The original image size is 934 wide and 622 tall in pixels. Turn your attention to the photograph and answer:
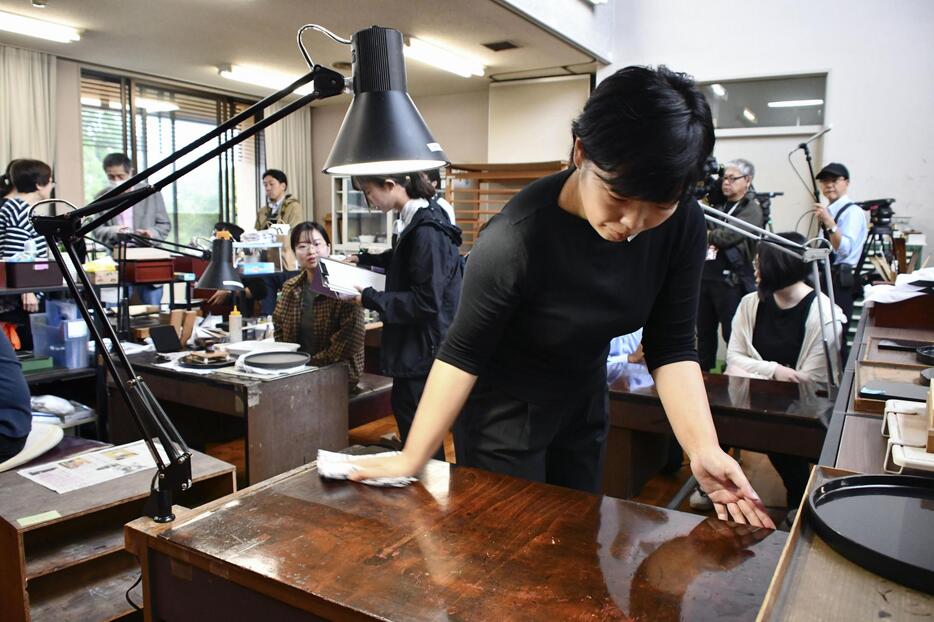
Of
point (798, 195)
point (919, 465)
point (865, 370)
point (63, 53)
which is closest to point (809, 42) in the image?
point (798, 195)

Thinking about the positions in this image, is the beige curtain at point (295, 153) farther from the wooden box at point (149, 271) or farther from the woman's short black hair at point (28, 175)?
the wooden box at point (149, 271)

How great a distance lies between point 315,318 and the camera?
9.62 ft

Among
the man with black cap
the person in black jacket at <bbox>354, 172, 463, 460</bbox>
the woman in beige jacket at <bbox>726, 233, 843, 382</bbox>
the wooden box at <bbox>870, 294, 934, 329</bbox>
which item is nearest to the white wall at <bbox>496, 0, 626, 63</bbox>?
the man with black cap

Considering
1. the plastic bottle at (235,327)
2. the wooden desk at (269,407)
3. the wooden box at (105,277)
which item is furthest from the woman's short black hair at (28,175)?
the plastic bottle at (235,327)

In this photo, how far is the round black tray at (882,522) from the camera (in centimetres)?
61

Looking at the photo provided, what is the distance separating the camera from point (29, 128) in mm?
5918

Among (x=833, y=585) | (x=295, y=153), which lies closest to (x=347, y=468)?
(x=833, y=585)

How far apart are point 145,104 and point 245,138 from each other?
22.8ft

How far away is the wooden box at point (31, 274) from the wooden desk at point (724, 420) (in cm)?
236

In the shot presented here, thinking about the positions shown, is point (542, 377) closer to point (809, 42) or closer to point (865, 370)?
point (865, 370)

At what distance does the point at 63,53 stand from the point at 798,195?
6.45 meters

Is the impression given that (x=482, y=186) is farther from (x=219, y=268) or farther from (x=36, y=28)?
(x=219, y=268)

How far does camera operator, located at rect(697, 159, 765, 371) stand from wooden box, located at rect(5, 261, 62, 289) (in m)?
3.37

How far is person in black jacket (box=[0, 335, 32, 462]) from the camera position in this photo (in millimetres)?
1894
